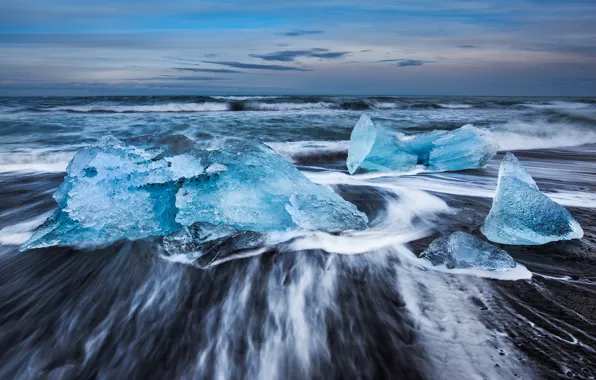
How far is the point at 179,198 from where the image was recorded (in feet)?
8.90

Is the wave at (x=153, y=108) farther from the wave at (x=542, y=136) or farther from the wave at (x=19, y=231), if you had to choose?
the wave at (x=19, y=231)

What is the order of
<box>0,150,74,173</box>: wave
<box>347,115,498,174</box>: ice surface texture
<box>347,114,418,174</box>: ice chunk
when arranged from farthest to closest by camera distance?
<box>0,150,74,173</box>: wave, <box>347,115,498,174</box>: ice surface texture, <box>347,114,418,174</box>: ice chunk

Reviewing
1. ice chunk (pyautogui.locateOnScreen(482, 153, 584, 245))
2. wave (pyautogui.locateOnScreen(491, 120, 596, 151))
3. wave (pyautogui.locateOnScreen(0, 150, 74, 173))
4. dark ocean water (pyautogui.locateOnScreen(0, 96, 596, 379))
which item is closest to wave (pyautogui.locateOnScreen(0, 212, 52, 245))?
dark ocean water (pyautogui.locateOnScreen(0, 96, 596, 379))

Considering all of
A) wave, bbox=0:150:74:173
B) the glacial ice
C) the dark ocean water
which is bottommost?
wave, bbox=0:150:74:173

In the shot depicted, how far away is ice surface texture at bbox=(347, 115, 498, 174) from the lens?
205 inches

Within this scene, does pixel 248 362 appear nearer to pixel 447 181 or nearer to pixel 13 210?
pixel 13 210

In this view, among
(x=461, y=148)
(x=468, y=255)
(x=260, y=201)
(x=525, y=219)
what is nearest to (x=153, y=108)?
(x=461, y=148)

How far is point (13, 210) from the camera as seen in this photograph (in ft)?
12.0

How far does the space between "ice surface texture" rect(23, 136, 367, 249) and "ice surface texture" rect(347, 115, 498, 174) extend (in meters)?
2.35

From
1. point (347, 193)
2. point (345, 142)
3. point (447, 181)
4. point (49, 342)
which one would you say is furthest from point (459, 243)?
point (345, 142)

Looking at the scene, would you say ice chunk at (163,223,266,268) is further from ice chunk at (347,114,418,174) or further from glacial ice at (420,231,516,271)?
ice chunk at (347,114,418,174)

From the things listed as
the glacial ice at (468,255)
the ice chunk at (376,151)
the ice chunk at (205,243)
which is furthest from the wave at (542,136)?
the ice chunk at (205,243)

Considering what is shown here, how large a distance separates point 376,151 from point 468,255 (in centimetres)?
306

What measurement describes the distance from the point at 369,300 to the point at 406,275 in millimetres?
371
